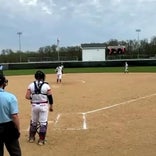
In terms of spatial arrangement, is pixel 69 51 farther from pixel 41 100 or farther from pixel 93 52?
pixel 41 100

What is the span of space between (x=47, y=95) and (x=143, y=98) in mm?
10929

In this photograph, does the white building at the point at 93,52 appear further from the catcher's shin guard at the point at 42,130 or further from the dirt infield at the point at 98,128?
the catcher's shin guard at the point at 42,130

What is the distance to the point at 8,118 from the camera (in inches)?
283

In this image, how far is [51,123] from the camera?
555 inches

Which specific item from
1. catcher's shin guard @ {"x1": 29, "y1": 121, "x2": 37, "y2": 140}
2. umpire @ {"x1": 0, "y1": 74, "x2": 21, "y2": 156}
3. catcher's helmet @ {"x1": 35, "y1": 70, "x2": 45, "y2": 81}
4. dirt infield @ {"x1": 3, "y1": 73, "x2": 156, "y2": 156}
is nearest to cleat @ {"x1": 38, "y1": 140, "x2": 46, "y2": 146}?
dirt infield @ {"x1": 3, "y1": 73, "x2": 156, "y2": 156}

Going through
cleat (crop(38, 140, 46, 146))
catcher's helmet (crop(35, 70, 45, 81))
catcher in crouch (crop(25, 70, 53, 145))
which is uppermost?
catcher's helmet (crop(35, 70, 45, 81))

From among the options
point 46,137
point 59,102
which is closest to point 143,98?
point 59,102

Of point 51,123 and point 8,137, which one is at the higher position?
point 8,137

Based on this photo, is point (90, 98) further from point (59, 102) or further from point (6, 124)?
point (6, 124)

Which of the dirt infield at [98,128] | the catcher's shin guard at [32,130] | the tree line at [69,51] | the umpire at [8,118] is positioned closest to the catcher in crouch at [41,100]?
the catcher's shin guard at [32,130]

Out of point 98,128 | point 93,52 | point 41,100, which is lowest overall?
point 98,128

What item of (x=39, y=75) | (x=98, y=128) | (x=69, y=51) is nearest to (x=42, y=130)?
(x=39, y=75)

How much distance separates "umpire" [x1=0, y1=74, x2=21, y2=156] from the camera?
706 cm

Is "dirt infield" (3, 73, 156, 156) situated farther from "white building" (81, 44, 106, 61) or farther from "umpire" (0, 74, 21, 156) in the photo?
"white building" (81, 44, 106, 61)
